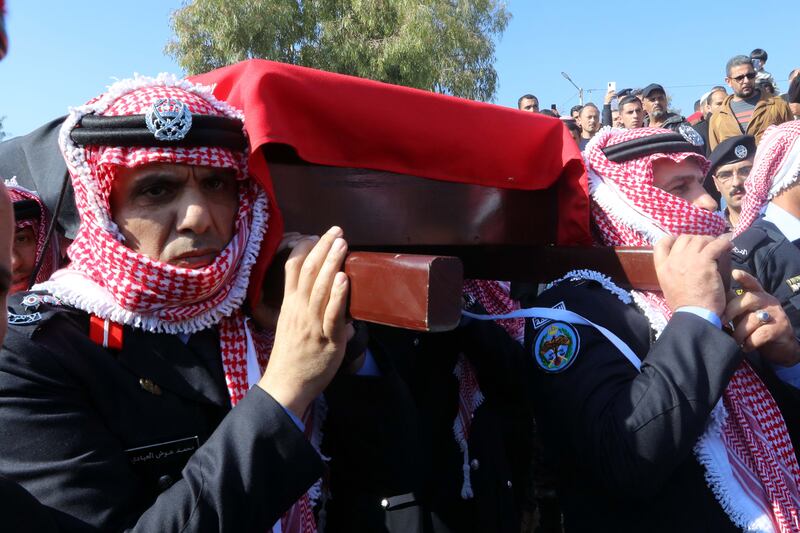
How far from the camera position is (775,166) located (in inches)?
132

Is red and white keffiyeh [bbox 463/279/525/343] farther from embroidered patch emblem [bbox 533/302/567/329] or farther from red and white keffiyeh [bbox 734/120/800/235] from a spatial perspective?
red and white keffiyeh [bbox 734/120/800/235]

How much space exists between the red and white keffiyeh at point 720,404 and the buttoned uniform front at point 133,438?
1088 mm

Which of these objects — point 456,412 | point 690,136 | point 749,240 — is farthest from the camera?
point 749,240

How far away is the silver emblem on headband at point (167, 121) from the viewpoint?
1425 mm

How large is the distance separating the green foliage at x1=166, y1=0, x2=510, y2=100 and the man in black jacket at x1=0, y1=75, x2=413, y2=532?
1443 centimetres

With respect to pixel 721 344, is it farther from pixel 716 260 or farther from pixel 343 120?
pixel 343 120

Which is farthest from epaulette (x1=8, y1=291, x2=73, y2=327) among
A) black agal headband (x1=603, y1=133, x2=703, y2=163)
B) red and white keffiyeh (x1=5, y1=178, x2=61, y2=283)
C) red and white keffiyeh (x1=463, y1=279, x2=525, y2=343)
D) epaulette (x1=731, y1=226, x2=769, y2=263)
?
epaulette (x1=731, y1=226, x2=769, y2=263)

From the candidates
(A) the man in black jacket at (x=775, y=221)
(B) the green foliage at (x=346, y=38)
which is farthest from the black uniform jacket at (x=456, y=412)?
(B) the green foliage at (x=346, y=38)

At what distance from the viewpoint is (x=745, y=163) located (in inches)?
209

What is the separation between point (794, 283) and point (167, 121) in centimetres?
260

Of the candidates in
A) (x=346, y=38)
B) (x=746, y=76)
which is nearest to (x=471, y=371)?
(x=746, y=76)

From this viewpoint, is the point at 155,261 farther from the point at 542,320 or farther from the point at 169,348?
the point at 542,320

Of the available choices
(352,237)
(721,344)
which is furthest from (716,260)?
(352,237)

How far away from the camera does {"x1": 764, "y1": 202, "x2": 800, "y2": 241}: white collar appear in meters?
3.13
